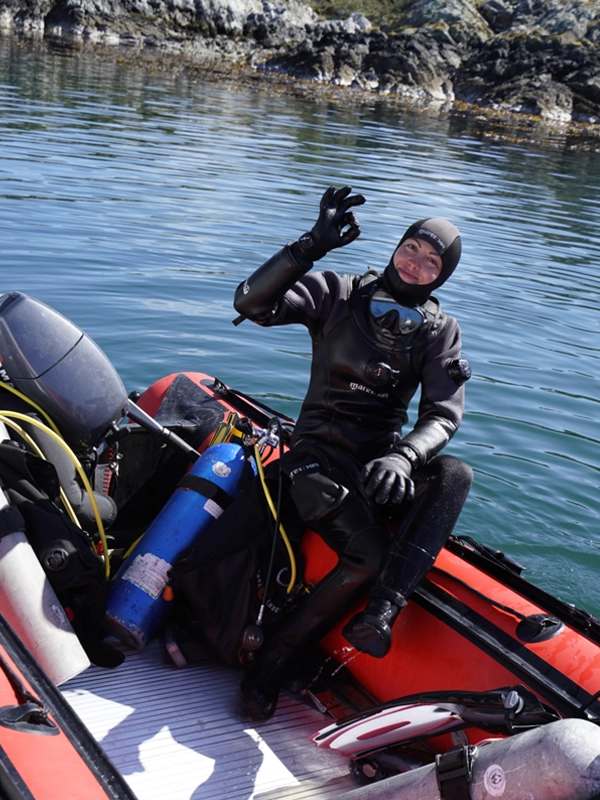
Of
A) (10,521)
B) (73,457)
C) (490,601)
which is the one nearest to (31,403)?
(73,457)

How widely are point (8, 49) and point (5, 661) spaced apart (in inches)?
1189

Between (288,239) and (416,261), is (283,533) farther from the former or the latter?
(288,239)

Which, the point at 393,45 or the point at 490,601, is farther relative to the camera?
the point at 393,45

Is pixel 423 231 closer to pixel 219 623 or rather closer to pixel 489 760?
pixel 219 623

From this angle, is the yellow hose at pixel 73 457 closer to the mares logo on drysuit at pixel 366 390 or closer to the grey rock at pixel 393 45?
the mares logo on drysuit at pixel 366 390

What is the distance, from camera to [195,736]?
3084mm

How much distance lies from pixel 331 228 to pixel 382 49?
136 feet

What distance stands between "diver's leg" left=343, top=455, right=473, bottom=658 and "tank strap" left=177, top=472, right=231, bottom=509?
0.82 metres

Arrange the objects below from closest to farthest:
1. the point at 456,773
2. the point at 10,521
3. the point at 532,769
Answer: the point at 532,769 < the point at 456,773 < the point at 10,521

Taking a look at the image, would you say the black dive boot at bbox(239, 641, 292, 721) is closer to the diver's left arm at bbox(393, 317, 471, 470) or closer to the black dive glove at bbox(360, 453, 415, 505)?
the black dive glove at bbox(360, 453, 415, 505)

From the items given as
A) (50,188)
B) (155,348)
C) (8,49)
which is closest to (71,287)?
(155,348)

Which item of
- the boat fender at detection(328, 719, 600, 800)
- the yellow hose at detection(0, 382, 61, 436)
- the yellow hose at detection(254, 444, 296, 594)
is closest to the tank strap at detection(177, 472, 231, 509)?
the yellow hose at detection(254, 444, 296, 594)

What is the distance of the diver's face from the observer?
136 inches

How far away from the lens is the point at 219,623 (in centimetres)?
335
